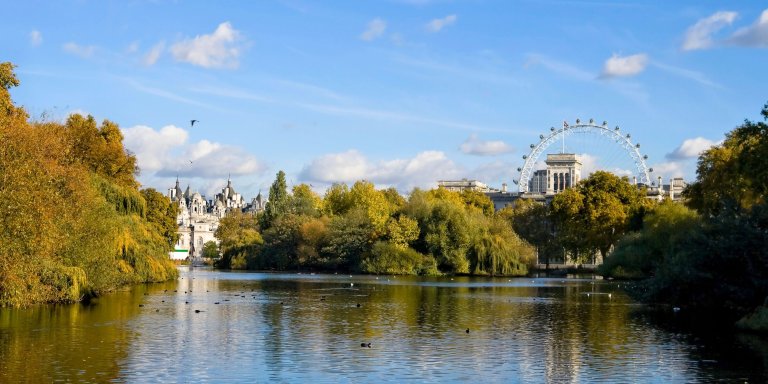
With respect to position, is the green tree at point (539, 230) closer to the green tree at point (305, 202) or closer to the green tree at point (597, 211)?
the green tree at point (597, 211)

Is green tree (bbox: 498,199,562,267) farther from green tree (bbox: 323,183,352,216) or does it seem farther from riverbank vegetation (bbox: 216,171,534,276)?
green tree (bbox: 323,183,352,216)

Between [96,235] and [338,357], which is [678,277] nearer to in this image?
[338,357]

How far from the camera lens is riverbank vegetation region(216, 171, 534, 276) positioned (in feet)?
306

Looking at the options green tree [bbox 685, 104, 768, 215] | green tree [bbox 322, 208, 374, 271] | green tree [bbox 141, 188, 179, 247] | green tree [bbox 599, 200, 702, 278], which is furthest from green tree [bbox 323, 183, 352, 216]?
green tree [bbox 685, 104, 768, 215]

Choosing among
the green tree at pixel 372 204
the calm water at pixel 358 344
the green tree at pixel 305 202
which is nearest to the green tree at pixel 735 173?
the calm water at pixel 358 344

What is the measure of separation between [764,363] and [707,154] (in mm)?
44645

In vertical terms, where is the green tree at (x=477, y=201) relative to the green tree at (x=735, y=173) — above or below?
above

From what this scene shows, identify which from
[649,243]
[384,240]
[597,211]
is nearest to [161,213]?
[384,240]

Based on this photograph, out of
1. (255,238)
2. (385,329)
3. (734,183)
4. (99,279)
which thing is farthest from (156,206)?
(385,329)

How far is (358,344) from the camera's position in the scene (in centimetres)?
3023

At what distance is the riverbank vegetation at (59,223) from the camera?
3481 cm

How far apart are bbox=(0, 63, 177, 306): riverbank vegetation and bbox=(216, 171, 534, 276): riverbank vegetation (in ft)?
116

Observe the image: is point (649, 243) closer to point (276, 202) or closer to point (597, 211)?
point (597, 211)

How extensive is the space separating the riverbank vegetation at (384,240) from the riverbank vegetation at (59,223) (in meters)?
35.4
